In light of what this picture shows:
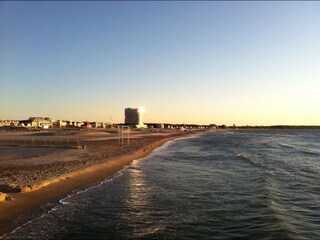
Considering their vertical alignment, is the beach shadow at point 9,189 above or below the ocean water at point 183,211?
above

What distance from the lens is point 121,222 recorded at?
1322 centimetres

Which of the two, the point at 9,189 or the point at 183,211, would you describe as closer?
the point at 183,211

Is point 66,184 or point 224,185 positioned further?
point 224,185

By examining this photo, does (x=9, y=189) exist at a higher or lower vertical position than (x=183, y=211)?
higher

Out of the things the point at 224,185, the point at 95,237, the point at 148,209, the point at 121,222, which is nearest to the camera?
the point at 95,237

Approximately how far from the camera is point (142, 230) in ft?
40.3

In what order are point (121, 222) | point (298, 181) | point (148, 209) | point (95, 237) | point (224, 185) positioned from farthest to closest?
point (298, 181), point (224, 185), point (148, 209), point (121, 222), point (95, 237)

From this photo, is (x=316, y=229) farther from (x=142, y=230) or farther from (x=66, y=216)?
(x=66, y=216)

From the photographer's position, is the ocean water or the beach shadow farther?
the beach shadow

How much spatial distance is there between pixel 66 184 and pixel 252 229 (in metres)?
10.9

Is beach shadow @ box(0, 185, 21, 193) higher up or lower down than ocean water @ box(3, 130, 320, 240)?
higher up

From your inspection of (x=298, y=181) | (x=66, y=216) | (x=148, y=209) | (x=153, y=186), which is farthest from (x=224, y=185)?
(x=66, y=216)

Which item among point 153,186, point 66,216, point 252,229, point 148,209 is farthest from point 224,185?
point 66,216

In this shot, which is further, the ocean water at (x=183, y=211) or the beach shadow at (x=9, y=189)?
the beach shadow at (x=9, y=189)
